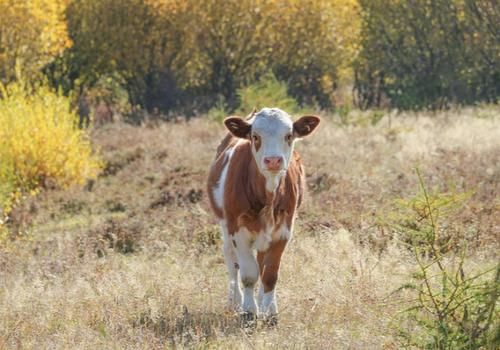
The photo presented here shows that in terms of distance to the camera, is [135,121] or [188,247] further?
[135,121]

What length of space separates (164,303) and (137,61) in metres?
26.1

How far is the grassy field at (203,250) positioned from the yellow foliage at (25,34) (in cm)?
819

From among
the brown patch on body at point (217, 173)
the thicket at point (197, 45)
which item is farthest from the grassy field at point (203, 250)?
the thicket at point (197, 45)

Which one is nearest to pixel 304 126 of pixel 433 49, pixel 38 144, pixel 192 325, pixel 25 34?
pixel 192 325

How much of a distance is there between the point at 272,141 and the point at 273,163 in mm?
243

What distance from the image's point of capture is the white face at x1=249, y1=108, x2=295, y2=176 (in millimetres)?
7547

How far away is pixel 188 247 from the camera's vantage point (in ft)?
36.2

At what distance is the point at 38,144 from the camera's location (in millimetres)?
16875

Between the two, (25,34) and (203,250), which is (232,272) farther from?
(25,34)

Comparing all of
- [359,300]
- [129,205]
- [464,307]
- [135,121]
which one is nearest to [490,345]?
[464,307]

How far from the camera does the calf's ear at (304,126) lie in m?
8.04

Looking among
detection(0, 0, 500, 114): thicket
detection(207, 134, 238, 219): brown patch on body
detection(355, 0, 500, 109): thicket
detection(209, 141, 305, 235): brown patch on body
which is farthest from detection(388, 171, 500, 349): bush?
detection(355, 0, 500, 109): thicket

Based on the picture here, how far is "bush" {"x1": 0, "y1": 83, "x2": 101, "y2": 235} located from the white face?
28.1ft

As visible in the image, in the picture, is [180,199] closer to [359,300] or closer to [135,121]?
[359,300]
